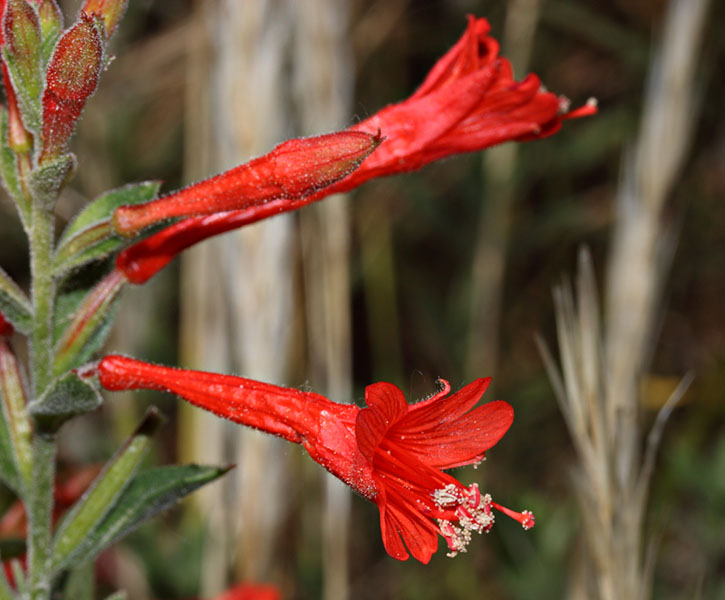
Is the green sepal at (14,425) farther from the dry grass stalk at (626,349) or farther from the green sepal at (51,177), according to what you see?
the dry grass stalk at (626,349)

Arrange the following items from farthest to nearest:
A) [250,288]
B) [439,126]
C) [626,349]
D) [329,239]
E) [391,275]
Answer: [391,275] → [329,239] → [250,288] → [626,349] → [439,126]

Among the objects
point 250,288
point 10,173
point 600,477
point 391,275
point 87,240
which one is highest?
point 391,275

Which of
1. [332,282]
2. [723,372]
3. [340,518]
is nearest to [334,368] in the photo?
[332,282]

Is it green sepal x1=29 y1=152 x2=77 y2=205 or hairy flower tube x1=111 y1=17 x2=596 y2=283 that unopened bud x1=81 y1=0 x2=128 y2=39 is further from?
hairy flower tube x1=111 y1=17 x2=596 y2=283

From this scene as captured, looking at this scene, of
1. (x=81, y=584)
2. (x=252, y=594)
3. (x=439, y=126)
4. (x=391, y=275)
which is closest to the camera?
(x=439, y=126)

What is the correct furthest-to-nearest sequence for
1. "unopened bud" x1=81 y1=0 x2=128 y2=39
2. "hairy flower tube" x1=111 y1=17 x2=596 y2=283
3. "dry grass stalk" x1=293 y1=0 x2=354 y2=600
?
1. "dry grass stalk" x1=293 y1=0 x2=354 y2=600
2. "hairy flower tube" x1=111 y1=17 x2=596 y2=283
3. "unopened bud" x1=81 y1=0 x2=128 y2=39

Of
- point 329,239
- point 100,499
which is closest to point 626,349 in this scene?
point 329,239

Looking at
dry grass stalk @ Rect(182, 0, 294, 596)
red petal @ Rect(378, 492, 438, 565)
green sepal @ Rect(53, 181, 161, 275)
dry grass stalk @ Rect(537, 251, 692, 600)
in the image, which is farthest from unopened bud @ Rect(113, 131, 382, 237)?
dry grass stalk @ Rect(182, 0, 294, 596)

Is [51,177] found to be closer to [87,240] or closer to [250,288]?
[87,240]
